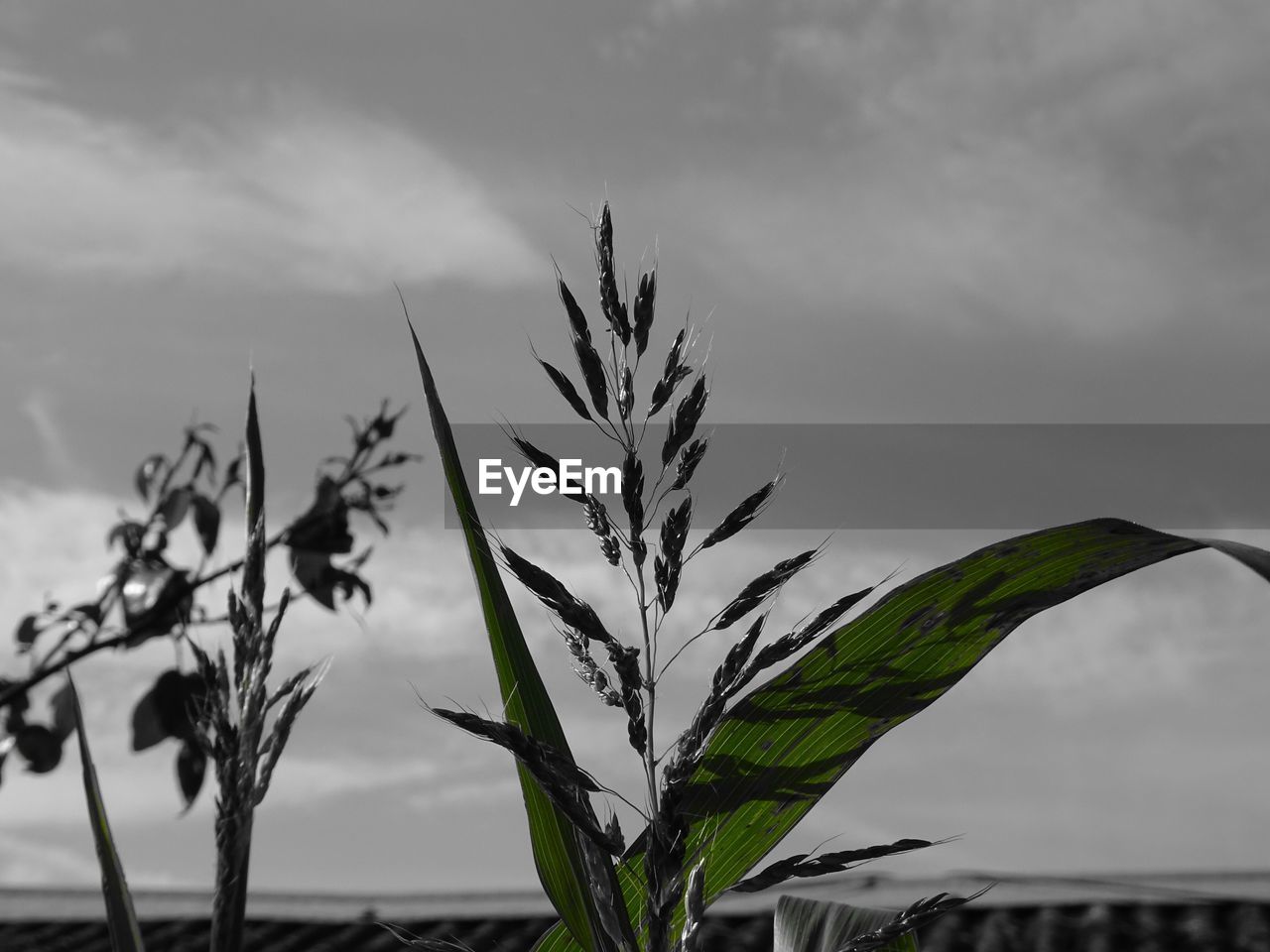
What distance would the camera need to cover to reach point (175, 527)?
148 cm

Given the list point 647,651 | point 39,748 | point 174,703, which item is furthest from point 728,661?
point 39,748

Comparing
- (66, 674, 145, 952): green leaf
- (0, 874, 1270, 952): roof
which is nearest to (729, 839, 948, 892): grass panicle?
(66, 674, 145, 952): green leaf

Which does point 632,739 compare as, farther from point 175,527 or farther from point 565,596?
point 175,527

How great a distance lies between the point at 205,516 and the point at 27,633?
Answer: 15.0 inches

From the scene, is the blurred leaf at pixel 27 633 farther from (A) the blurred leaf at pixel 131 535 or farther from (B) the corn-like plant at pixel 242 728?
(B) the corn-like plant at pixel 242 728

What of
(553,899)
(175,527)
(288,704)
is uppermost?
(175,527)

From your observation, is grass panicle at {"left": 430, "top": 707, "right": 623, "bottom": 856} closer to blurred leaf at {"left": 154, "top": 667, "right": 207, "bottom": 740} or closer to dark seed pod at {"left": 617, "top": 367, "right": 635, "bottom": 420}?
dark seed pod at {"left": 617, "top": 367, "right": 635, "bottom": 420}

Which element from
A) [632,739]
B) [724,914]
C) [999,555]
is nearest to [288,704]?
[632,739]

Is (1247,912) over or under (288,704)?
under

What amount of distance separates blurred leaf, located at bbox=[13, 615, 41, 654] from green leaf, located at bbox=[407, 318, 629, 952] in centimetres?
124

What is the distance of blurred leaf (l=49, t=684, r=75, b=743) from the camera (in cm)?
143

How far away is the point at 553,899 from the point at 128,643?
79 centimetres

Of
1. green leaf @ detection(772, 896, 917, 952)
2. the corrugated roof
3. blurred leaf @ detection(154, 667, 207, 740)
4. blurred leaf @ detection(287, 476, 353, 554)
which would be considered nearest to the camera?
green leaf @ detection(772, 896, 917, 952)

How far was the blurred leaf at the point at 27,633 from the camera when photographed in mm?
1623
